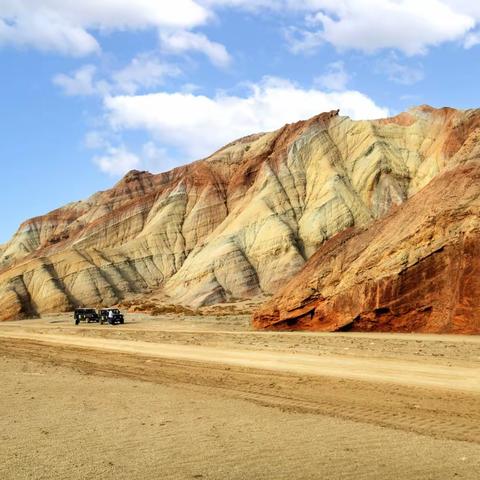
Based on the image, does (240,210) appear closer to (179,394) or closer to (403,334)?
(403,334)

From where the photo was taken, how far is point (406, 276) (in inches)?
1203

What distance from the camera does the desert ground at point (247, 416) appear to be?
7781 millimetres

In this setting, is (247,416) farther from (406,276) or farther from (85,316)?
(85,316)

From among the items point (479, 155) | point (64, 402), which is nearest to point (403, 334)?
point (479, 155)

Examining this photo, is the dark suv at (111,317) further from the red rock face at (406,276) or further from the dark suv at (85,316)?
the red rock face at (406,276)

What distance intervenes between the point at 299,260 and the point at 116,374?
4888 centimetres

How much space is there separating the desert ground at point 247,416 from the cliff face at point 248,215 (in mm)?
43970

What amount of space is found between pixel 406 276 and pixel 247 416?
21184 mm

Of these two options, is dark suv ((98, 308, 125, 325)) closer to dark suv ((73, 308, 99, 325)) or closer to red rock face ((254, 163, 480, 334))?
dark suv ((73, 308, 99, 325))

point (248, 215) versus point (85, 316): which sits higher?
point (248, 215)

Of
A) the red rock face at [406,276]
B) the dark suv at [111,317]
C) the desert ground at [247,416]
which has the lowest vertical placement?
the desert ground at [247,416]


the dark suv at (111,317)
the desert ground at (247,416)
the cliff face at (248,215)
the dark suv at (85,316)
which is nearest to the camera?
the desert ground at (247,416)

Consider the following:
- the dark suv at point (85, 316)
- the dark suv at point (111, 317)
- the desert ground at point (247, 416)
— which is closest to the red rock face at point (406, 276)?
the desert ground at point (247, 416)

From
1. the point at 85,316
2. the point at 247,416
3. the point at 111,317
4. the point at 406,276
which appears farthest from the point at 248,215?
the point at 247,416
